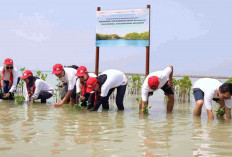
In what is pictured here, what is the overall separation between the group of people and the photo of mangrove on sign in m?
3.34

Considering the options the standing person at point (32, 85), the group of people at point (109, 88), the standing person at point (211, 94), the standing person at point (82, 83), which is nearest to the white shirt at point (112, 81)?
the group of people at point (109, 88)

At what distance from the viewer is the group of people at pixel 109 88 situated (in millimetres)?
6199

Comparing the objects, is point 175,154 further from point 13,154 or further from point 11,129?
point 11,129

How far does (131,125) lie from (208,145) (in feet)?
5.57

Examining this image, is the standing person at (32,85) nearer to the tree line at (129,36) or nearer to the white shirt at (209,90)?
the tree line at (129,36)

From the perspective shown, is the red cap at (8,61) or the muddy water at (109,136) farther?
the red cap at (8,61)

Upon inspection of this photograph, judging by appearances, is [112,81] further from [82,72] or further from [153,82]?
[153,82]

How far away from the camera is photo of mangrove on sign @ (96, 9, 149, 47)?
10.8 metres

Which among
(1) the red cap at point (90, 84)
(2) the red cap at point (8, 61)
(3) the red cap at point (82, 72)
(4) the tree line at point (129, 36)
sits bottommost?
(1) the red cap at point (90, 84)

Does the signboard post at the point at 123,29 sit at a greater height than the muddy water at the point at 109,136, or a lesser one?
greater

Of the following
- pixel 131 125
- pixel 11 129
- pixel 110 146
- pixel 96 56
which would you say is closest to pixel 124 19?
pixel 96 56

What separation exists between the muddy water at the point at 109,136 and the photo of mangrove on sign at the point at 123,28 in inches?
193

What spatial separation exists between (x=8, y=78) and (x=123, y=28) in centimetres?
432

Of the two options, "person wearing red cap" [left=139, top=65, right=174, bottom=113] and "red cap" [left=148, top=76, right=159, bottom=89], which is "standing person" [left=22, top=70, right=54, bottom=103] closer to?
"person wearing red cap" [left=139, top=65, right=174, bottom=113]
